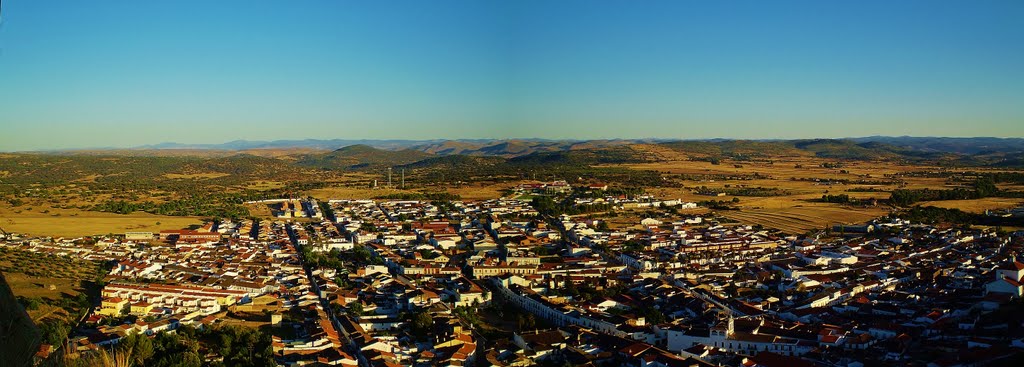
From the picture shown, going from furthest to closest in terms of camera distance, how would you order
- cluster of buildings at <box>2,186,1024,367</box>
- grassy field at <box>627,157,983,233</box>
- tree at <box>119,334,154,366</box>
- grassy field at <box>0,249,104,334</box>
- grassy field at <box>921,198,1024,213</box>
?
grassy field at <box>921,198,1024,213</box> < grassy field at <box>627,157,983,233</box> < grassy field at <box>0,249,104,334</box> < cluster of buildings at <box>2,186,1024,367</box> < tree at <box>119,334,154,366</box>

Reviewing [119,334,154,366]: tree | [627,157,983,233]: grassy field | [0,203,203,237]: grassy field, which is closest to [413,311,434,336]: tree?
[119,334,154,366]: tree

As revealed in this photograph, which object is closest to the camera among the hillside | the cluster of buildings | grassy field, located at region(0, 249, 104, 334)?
the cluster of buildings

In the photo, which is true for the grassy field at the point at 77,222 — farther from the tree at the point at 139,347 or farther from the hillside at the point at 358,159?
the hillside at the point at 358,159

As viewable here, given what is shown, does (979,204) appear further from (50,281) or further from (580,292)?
(50,281)

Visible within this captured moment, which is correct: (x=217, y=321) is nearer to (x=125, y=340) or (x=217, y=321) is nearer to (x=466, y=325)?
(x=125, y=340)

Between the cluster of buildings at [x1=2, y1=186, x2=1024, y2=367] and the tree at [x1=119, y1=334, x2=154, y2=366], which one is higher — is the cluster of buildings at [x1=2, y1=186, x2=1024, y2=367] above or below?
below

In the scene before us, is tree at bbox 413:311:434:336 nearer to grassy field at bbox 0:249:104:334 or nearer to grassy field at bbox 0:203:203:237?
grassy field at bbox 0:249:104:334

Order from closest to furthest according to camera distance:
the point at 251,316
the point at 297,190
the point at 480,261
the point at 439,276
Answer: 1. the point at 251,316
2. the point at 439,276
3. the point at 480,261
4. the point at 297,190

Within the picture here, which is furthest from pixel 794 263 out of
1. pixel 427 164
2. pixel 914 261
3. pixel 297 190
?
pixel 427 164
